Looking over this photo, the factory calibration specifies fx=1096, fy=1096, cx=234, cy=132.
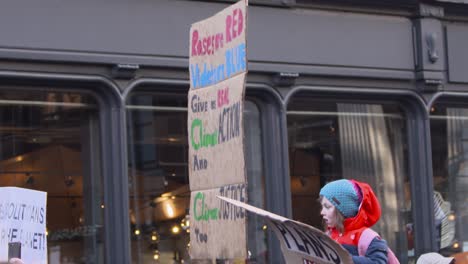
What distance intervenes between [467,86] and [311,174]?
7.85 ft

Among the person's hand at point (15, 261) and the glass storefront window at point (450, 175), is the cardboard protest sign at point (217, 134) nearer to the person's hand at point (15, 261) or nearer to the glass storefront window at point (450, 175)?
the person's hand at point (15, 261)

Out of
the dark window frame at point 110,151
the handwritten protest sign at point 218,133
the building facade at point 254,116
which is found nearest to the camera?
the handwritten protest sign at point 218,133

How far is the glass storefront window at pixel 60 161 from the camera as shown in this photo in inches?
369

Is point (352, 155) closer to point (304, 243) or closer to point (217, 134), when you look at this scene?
point (217, 134)

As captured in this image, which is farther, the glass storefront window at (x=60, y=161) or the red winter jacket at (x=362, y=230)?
the glass storefront window at (x=60, y=161)

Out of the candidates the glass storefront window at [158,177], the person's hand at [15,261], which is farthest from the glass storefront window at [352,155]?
the person's hand at [15,261]

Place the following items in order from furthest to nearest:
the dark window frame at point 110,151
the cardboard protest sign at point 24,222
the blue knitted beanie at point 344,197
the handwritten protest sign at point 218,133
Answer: the dark window frame at point 110,151 < the handwritten protest sign at point 218,133 < the cardboard protest sign at point 24,222 < the blue knitted beanie at point 344,197

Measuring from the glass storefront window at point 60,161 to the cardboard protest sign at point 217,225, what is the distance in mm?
2729

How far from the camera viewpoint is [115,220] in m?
9.78

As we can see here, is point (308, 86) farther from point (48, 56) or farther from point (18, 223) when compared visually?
point (18, 223)

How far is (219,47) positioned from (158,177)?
361 centimetres

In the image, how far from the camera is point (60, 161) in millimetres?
9586

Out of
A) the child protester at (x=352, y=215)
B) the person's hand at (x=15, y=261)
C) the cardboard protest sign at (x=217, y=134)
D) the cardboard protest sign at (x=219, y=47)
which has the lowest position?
the person's hand at (x=15, y=261)

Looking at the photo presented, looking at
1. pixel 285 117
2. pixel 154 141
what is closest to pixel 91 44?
pixel 154 141
